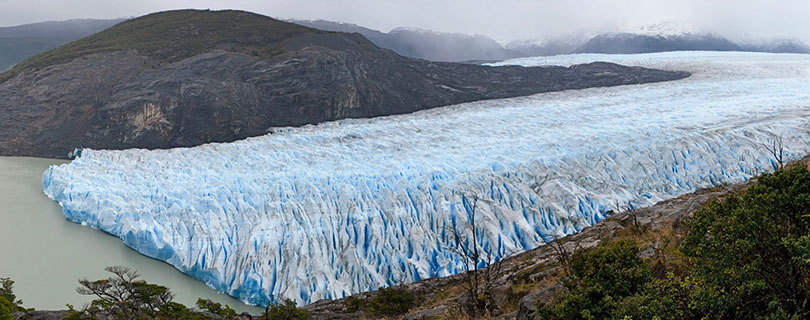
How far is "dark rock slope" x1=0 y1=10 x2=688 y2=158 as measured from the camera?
20.7m

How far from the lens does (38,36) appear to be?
7231cm

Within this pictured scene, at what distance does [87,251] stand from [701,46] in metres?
52.3

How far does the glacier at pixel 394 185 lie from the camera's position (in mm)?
10930

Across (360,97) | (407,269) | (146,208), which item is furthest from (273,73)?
(407,269)

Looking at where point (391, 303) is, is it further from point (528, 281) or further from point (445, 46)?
point (445, 46)

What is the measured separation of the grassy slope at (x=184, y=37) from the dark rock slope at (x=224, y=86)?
16cm

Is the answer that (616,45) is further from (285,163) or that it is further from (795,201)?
(795,201)

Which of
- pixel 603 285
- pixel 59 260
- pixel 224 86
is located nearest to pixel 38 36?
pixel 224 86

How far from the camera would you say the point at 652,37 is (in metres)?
50.4

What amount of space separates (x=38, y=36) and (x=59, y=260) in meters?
78.2

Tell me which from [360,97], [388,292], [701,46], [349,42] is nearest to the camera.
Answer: [388,292]

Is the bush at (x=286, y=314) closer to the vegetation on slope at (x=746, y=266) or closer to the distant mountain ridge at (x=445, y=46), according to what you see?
the vegetation on slope at (x=746, y=266)

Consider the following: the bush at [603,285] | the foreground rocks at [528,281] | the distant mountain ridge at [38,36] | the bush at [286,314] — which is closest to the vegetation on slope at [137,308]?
the bush at [286,314]

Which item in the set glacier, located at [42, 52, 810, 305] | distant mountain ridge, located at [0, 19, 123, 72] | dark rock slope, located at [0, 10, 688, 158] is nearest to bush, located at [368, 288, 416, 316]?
glacier, located at [42, 52, 810, 305]
